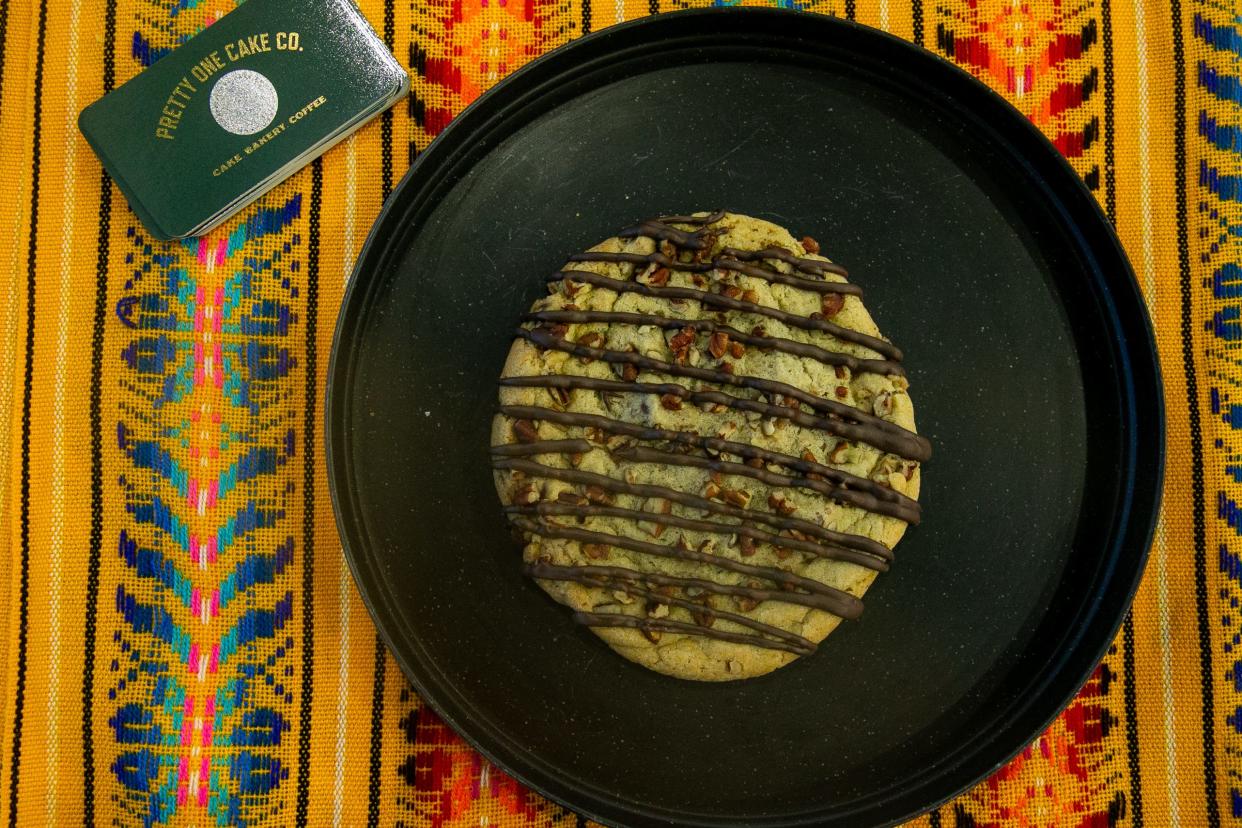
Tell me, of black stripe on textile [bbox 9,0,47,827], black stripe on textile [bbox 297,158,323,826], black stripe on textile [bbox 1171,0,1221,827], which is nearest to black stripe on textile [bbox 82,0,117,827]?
black stripe on textile [bbox 9,0,47,827]

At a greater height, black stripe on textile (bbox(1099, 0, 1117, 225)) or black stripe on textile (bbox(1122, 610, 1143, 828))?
black stripe on textile (bbox(1099, 0, 1117, 225))

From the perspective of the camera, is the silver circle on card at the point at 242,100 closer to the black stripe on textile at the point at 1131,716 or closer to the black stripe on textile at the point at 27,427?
the black stripe on textile at the point at 27,427

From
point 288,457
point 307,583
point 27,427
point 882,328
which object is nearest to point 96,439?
point 27,427

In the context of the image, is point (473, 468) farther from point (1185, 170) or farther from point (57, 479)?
point (1185, 170)

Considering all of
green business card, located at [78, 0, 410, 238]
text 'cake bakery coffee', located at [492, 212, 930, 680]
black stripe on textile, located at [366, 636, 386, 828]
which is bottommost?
black stripe on textile, located at [366, 636, 386, 828]

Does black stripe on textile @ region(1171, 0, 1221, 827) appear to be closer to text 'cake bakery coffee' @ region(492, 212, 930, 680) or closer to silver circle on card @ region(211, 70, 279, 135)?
text 'cake bakery coffee' @ region(492, 212, 930, 680)

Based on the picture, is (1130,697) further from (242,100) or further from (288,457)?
(242,100)
